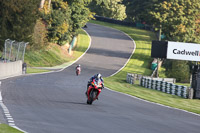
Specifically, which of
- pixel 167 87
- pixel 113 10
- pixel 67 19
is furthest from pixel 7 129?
pixel 113 10

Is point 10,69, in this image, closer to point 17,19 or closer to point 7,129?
point 17,19

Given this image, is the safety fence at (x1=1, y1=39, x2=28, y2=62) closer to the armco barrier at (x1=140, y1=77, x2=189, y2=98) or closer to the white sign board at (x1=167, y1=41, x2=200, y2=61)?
the armco barrier at (x1=140, y1=77, x2=189, y2=98)

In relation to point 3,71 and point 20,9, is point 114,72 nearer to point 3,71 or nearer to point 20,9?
point 20,9

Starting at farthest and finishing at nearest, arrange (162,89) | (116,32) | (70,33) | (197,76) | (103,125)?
(116,32), (70,33), (162,89), (197,76), (103,125)

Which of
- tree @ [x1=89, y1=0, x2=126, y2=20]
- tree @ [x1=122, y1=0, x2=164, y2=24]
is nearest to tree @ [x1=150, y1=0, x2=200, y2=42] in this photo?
tree @ [x1=122, y1=0, x2=164, y2=24]

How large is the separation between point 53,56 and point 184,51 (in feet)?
74.1

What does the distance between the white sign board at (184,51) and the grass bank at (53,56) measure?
52.0ft

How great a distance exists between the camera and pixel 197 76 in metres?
37.3

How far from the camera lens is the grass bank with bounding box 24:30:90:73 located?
5813 cm

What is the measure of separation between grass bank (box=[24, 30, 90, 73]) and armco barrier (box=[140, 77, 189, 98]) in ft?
50.0

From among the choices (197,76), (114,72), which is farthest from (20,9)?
(197,76)

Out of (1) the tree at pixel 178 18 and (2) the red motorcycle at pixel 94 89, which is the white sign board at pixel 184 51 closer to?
(1) the tree at pixel 178 18

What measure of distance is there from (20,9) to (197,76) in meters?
24.4

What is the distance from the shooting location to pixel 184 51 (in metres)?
46.7
